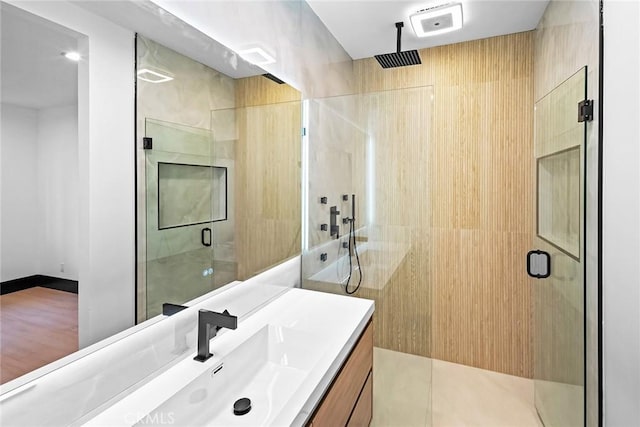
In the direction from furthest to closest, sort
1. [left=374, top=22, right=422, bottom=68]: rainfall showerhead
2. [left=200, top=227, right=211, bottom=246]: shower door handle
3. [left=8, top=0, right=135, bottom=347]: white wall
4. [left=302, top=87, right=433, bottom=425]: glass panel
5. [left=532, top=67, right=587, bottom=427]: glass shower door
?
[left=374, top=22, right=422, bottom=68]: rainfall showerhead → [left=302, top=87, right=433, bottom=425]: glass panel → [left=532, top=67, right=587, bottom=427]: glass shower door → [left=200, top=227, right=211, bottom=246]: shower door handle → [left=8, top=0, right=135, bottom=347]: white wall

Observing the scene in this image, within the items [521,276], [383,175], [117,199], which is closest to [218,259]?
[117,199]

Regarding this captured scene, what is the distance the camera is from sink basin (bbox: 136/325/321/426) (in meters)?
0.94

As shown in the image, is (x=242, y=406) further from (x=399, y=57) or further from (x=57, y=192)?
(x=399, y=57)

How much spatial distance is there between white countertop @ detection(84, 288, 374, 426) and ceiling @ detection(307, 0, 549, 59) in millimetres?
1830

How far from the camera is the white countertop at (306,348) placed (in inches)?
33.4

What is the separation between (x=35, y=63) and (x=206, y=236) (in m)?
0.72

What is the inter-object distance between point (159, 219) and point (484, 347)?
8.37 ft

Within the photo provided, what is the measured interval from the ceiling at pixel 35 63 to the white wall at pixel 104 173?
25 mm

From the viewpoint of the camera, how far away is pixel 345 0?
1.98 metres

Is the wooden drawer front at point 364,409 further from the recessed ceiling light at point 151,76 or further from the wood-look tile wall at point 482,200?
the recessed ceiling light at point 151,76

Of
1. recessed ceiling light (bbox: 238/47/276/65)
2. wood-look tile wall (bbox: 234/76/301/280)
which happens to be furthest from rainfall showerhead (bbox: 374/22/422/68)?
recessed ceiling light (bbox: 238/47/276/65)

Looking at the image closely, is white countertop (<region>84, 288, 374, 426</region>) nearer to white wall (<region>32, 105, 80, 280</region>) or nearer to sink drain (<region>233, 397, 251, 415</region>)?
sink drain (<region>233, 397, 251, 415</region>)

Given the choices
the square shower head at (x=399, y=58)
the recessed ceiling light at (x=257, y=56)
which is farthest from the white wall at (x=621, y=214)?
the recessed ceiling light at (x=257, y=56)

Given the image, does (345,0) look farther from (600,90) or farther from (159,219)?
(159,219)
